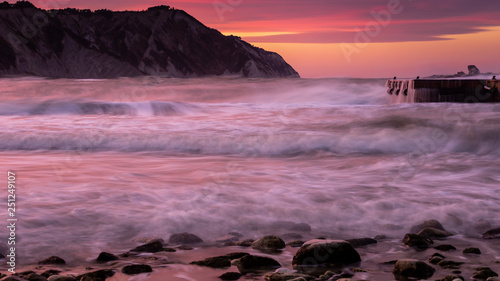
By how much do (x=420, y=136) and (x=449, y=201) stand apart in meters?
8.27

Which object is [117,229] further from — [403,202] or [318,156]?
[318,156]

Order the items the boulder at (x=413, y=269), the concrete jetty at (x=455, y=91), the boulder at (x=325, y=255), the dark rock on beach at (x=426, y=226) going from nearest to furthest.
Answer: the boulder at (x=413, y=269)
the boulder at (x=325, y=255)
the dark rock on beach at (x=426, y=226)
the concrete jetty at (x=455, y=91)

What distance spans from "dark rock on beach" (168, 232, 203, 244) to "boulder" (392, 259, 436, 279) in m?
2.11

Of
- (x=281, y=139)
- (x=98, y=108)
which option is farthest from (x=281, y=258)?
(x=98, y=108)

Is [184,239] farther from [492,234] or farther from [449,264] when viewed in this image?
[492,234]

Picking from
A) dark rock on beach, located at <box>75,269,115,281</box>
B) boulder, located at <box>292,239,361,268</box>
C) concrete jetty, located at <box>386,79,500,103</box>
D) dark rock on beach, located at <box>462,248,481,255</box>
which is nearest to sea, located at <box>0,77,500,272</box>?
dark rock on beach, located at <box>75,269,115,281</box>

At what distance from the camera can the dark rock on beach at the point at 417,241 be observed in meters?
6.05

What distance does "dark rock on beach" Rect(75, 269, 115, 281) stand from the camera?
4.75m

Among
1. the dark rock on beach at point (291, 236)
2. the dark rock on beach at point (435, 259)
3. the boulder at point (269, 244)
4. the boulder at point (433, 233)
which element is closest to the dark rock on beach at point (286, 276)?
the boulder at point (269, 244)

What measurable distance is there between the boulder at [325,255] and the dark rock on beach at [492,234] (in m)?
1.84

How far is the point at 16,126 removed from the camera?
20.1 metres

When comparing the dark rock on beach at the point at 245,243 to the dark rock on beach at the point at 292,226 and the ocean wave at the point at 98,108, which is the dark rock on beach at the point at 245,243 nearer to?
the dark rock on beach at the point at 292,226

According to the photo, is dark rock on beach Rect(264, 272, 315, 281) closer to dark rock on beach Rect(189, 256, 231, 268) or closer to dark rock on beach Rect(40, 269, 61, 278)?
dark rock on beach Rect(189, 256, 231, 268)

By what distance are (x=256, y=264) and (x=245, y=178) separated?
16.2 feet
